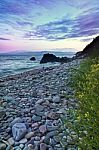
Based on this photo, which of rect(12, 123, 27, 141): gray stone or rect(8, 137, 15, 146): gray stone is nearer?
Answer: rect(8, 137, 15, 146): gray stone

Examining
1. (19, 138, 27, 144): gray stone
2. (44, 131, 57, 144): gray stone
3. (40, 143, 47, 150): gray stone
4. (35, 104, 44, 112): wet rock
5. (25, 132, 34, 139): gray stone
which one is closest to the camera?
(40, 143, 47, 150): gray stone

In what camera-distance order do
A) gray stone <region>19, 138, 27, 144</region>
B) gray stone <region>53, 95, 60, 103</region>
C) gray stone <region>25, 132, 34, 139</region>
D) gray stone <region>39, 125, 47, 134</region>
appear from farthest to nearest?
gray stone <region>53, 95, 60, 103</region>, gray stone <region>39, 125, 47, 134</region>, gray stone <region>25, 132, 34, 139</region>, gray stone <region>19, 138, 27, 144</region>

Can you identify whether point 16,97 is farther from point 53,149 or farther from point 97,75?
point 53,149

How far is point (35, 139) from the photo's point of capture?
6.02m

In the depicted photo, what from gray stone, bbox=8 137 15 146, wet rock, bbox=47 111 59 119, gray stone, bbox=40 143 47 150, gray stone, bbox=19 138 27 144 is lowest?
gray stone, bbox=8 137 15 146

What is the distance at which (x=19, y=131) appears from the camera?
6.34 meters

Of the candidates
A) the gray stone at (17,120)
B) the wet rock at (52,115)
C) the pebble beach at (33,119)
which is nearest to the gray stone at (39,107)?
the pebble beach at (33,119)

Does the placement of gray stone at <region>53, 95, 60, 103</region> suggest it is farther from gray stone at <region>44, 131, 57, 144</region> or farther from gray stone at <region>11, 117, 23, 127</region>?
gray stone at <region>44, 131, 57, 144</region>

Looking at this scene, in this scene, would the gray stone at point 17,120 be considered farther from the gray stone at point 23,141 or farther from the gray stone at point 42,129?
the gray stone at point 23,141

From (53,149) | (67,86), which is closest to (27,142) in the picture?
(53,149)

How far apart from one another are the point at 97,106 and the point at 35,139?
1.71m

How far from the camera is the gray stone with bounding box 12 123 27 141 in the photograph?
6.24 meters

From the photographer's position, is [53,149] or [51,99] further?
[51,99]

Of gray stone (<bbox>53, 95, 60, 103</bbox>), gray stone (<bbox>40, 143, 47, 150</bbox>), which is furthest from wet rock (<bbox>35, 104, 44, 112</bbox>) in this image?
gray stone (<bbox>40, 143, 47, 150</bbox>)
